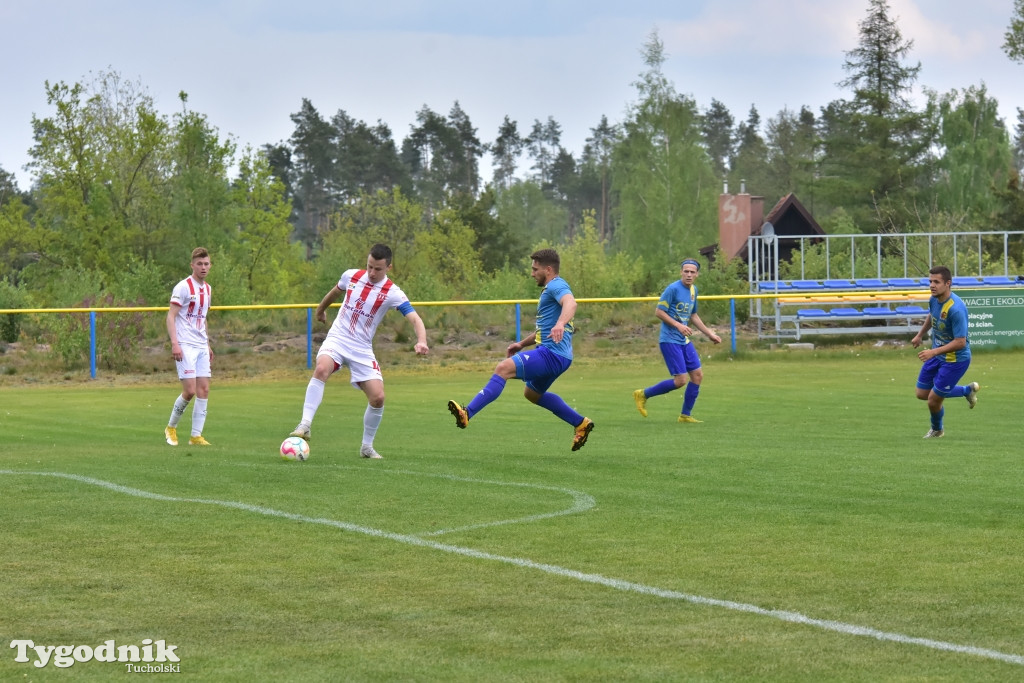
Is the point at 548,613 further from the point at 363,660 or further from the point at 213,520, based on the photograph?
the point at 213,520

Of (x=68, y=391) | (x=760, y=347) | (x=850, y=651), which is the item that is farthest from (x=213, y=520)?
(x=760, y=347)

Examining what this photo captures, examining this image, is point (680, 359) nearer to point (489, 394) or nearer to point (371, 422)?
point (371, 422)

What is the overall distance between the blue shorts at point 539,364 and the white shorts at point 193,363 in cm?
407

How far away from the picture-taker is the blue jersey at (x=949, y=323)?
45.7 feet

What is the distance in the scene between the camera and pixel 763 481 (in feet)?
34.0

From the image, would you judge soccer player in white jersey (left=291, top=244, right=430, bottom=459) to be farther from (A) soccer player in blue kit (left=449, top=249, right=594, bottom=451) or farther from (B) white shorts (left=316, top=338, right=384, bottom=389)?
(A) soccer player in blue kit (left=449, top=249, right=594, bottom=451)

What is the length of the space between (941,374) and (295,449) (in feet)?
23.0

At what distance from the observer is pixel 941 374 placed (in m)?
13.9

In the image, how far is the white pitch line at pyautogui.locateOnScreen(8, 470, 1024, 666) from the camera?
5266 millimetres

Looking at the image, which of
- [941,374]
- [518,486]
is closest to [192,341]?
[518,486]

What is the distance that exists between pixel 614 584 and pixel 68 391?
20.8 meters

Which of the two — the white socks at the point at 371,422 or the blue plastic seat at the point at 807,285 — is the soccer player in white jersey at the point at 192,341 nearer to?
the white socks at the point at 371,422

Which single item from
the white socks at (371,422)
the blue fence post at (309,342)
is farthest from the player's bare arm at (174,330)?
the blue fence post at (309,342)

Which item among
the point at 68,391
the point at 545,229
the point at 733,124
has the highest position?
the point at 733,124
